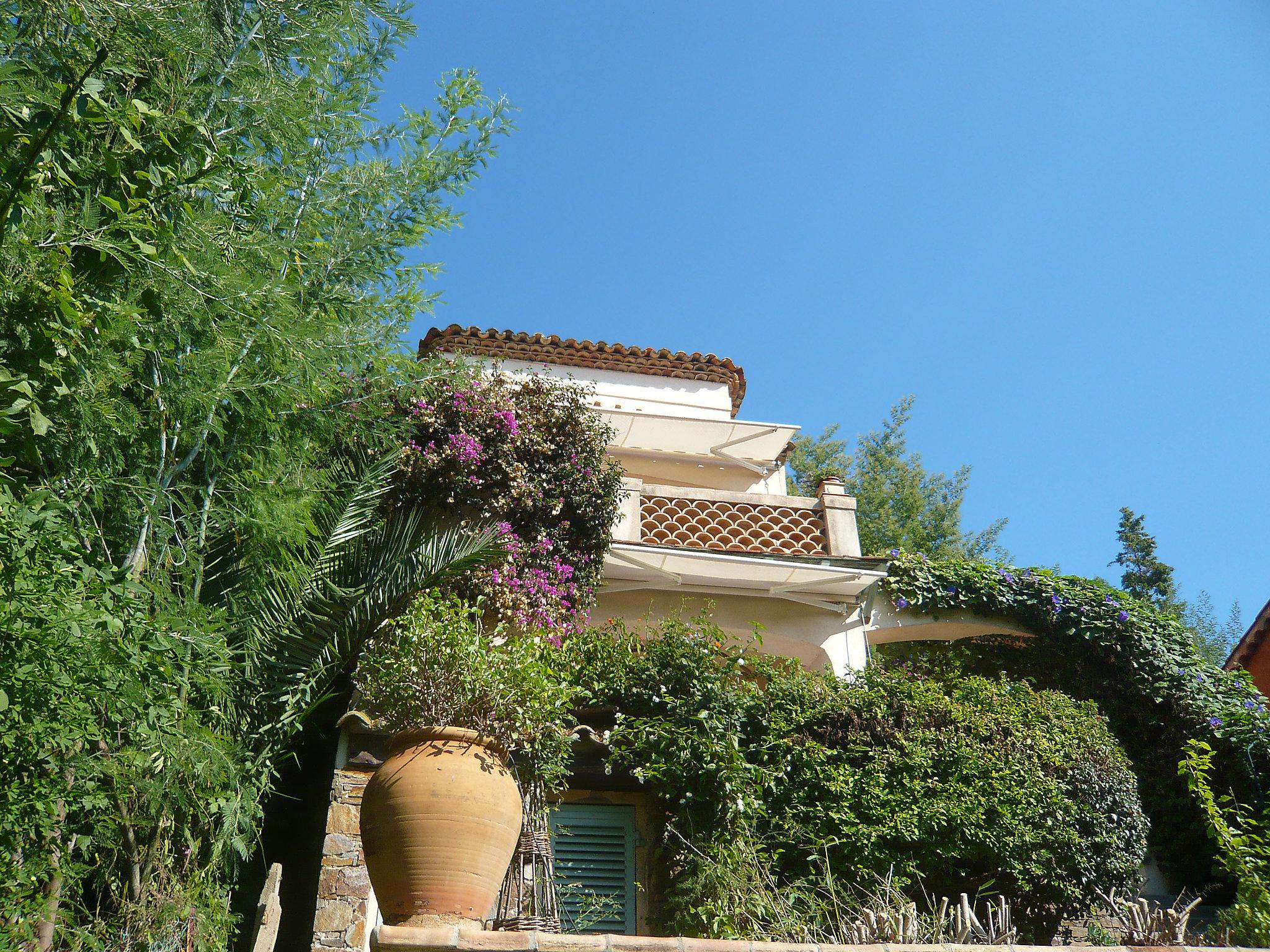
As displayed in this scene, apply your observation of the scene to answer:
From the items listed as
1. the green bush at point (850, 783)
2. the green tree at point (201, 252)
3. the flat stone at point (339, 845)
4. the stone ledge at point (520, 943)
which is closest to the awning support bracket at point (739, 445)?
the green bush at point (850, 783)

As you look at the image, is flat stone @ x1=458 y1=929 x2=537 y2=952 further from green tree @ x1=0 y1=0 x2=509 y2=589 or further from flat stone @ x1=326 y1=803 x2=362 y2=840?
flat stone @ x1=326 y1=803 x2=362 y2=840

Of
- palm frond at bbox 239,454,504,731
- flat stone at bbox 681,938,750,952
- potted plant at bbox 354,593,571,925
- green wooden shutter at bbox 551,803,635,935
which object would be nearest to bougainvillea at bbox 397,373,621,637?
palm frond at bbox 239,454,504,731

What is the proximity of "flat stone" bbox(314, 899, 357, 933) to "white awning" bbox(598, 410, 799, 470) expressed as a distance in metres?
7.06

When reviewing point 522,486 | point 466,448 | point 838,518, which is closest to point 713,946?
point 522,486

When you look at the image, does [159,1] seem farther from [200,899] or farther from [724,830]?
[724,830]

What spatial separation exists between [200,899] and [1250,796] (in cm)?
982

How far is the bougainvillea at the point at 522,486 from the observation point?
780 centimetres

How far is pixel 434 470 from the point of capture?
8102mm

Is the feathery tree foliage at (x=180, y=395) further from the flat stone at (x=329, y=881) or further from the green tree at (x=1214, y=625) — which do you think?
the green tree at (x=1214, y=625)

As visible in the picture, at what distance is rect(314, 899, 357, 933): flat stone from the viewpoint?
5.86 metres

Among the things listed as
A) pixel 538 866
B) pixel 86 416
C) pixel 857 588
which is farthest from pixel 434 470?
pixel 857 588

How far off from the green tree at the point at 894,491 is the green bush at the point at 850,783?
13115mm

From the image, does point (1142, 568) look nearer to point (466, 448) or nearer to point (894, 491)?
point (894, 491)

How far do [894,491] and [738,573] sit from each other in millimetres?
13952
